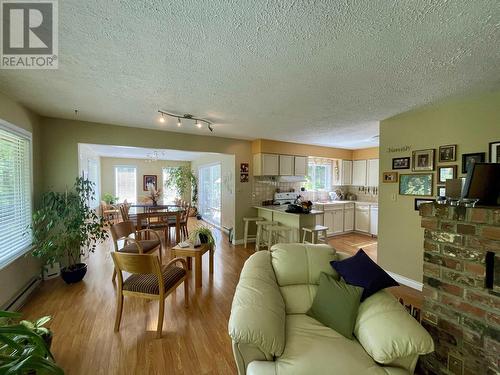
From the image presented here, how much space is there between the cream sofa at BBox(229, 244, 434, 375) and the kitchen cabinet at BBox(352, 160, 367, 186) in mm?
5061

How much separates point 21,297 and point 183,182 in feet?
19.9

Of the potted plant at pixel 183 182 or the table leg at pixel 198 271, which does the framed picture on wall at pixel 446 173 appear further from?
the potted plant at pixel 183 182

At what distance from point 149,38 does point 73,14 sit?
1.29 ft

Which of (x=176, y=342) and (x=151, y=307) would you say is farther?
(x=151, y=307)

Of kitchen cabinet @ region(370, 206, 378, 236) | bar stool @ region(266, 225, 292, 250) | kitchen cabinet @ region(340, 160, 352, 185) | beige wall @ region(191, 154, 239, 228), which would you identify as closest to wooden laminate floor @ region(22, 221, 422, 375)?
bar stool @ region(266, 225, 292, 250)

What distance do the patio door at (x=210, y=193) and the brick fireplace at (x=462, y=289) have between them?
5197 millimetres

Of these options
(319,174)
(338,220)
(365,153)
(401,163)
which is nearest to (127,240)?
(401,163)

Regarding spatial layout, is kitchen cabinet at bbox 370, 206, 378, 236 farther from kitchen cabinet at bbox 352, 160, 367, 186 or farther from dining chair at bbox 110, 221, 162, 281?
dining chair at bbox 110, 221, 162, 281

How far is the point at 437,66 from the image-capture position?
5.67 ft

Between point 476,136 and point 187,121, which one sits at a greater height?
point 187,121

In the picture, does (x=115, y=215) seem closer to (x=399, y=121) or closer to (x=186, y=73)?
(x=186, y=73)

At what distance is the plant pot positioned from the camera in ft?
9.60

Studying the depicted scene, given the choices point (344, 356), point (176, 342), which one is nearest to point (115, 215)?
point (176, 342)

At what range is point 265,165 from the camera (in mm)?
4828
